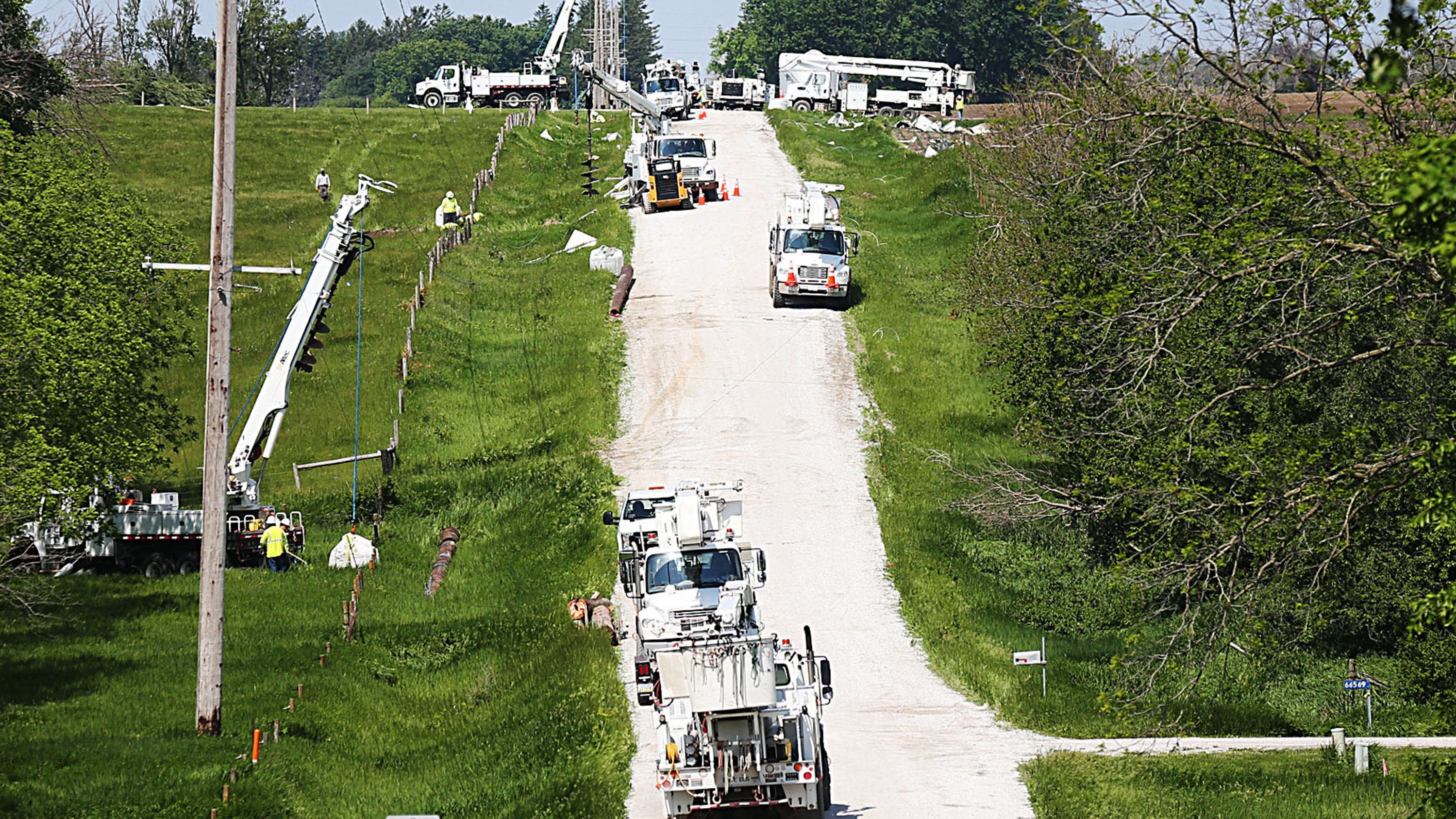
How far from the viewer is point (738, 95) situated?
97312 mm

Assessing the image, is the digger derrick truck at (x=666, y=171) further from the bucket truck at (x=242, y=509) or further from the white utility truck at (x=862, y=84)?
the white utility truck at (x=862, y=84)

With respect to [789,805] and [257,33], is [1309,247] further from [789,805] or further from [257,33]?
[257,33]

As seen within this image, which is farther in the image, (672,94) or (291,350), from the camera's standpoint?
(672,94)

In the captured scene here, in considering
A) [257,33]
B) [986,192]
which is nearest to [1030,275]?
[986,192]

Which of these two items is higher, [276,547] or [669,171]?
[669,171]

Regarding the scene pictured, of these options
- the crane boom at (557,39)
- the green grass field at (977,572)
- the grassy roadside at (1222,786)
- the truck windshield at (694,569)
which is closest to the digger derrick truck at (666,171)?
the green grass field at (977,572)

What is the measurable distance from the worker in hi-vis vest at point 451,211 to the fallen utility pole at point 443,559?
2787 centimetres

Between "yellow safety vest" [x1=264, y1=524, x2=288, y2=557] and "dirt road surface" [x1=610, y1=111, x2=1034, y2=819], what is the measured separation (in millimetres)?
8061

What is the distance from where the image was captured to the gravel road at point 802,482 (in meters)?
21.1

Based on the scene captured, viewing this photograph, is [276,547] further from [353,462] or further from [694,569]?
[694,569]

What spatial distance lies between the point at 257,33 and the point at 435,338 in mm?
82755

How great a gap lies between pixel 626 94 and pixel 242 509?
5034 cm

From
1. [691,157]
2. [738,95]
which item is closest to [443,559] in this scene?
[691,157]

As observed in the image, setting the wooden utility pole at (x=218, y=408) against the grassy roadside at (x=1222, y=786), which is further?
the wooden utility pole at (x=218, y=408)
